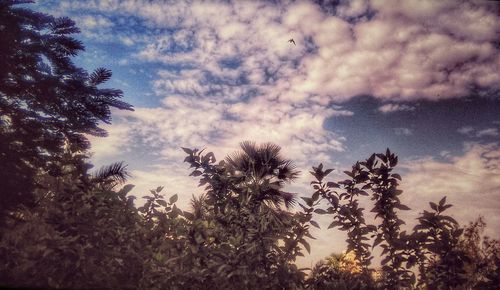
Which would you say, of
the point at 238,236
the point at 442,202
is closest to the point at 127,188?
the point at 238,236

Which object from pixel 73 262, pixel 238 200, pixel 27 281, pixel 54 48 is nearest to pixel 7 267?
pixel 27 281

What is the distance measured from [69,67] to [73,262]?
11.9 ft

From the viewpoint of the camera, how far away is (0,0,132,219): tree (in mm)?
5020

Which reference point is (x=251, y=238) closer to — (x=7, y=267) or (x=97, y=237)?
(x=97, y=237)

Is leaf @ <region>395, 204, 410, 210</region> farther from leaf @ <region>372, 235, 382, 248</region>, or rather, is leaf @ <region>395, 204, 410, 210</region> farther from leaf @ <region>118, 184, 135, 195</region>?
leaf @ <region>118, 184, 135, 195</region>

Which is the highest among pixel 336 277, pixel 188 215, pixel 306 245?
pixel 188 215

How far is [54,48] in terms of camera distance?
18.0 ft

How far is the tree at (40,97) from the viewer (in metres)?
5.02

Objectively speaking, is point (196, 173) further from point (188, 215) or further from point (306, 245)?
point (306, 245)

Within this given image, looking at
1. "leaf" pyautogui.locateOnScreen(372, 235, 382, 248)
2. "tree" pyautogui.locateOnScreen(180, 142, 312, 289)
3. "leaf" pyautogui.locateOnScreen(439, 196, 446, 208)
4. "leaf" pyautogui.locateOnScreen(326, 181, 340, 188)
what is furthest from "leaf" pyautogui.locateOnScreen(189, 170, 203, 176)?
"leaf" pyautogui.locateOnScreen(439, 196, 446, 208)

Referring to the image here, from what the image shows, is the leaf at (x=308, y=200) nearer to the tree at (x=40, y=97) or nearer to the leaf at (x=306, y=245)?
the leaf at (x=306, y=245)

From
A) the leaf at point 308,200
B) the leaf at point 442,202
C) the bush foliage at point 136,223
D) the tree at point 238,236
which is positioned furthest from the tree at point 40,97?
the leaf at point 442,202

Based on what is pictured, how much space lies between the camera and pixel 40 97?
5332 millimetres

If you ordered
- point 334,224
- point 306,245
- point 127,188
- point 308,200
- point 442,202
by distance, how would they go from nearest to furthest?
point 442,202, point 334,224, point 306,245, point 308,200, point 127,188
